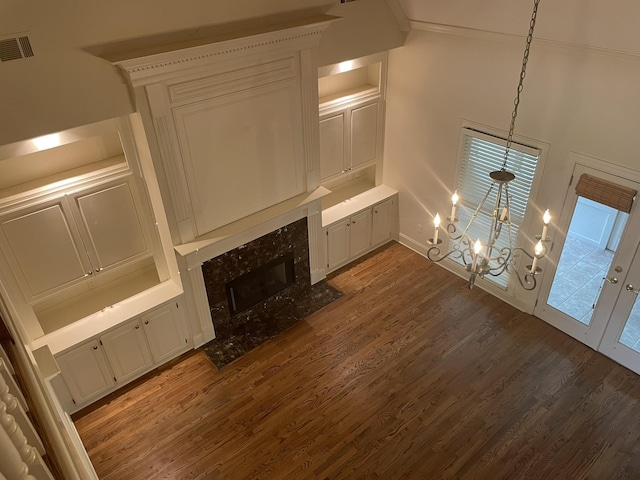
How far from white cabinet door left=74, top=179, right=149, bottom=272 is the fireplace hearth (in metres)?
0.81

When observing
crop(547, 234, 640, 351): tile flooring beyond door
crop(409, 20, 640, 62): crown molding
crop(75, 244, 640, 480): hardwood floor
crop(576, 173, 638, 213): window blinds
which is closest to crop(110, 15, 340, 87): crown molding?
crop(409, 20, 640, 62): crown molding

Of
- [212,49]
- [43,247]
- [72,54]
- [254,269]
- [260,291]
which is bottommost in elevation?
[260,291]

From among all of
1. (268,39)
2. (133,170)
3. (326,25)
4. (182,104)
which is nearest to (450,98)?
(326,25)

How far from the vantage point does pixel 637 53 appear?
13.7 feet

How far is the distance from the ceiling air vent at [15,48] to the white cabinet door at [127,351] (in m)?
2.69

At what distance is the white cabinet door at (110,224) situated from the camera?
4699 millimetres

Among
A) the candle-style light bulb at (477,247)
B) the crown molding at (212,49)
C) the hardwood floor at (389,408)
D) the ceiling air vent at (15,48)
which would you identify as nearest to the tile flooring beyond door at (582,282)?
the hardwood floor at (389,408)

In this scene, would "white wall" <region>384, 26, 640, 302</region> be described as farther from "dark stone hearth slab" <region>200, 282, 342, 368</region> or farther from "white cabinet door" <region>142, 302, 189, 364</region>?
"white cabinet door" <region>142, 302, 189, 364</region>

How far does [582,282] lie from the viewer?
18.5 ft

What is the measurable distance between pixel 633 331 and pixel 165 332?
204 inches

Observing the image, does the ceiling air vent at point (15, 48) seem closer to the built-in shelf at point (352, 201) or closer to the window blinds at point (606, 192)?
the built-in shelf at point (352, 201)

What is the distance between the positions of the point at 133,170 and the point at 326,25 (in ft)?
8.32

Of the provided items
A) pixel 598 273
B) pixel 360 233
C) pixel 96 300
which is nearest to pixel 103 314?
pixel 96 300

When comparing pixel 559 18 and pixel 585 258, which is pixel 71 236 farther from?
pixel 585 258
